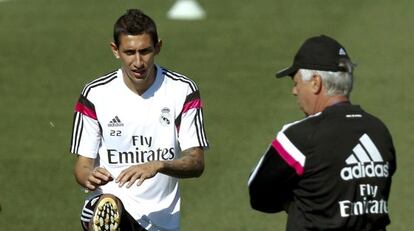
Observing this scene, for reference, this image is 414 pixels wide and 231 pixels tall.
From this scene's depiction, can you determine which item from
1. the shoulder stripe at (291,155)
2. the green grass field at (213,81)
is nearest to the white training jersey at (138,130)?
the shoulder stripe at (291,155)

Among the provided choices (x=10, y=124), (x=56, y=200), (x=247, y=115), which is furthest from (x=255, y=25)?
(x=56, y=200)

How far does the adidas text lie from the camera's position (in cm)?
719

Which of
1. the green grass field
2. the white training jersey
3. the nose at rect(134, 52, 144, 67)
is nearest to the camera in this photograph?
the nose at rect(134, 52, 144, 67)

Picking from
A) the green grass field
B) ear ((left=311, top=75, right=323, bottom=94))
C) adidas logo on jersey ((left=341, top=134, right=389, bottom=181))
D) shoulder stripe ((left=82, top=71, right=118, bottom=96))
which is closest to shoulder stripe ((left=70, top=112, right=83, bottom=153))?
shoulder stripe ((left=82, top=71, right=118, bottom=96))

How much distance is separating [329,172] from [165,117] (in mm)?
2017

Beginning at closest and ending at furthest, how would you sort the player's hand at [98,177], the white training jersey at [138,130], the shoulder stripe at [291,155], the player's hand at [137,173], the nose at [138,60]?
the shoulder stripe at [291,155]
the player's hand at [137,173]
the player's hand at [98,177]
the nose at [138,60]
the white training jersey at [138,130]

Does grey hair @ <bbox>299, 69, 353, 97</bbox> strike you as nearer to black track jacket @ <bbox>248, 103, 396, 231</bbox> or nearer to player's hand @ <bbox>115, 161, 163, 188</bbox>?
black track jacket @ <bbox>248, 103, 396, 231</bbox>

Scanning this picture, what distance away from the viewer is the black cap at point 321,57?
7.19 m

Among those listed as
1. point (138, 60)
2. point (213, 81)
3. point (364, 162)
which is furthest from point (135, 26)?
point (213, 81)

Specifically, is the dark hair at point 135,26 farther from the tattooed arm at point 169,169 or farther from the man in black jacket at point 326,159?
the man in black jacket at point 326,159

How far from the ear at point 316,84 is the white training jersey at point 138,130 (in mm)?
1893

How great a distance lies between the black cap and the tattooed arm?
1.25 metres

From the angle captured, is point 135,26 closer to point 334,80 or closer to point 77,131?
point 77,131

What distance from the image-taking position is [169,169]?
8.44 meters
